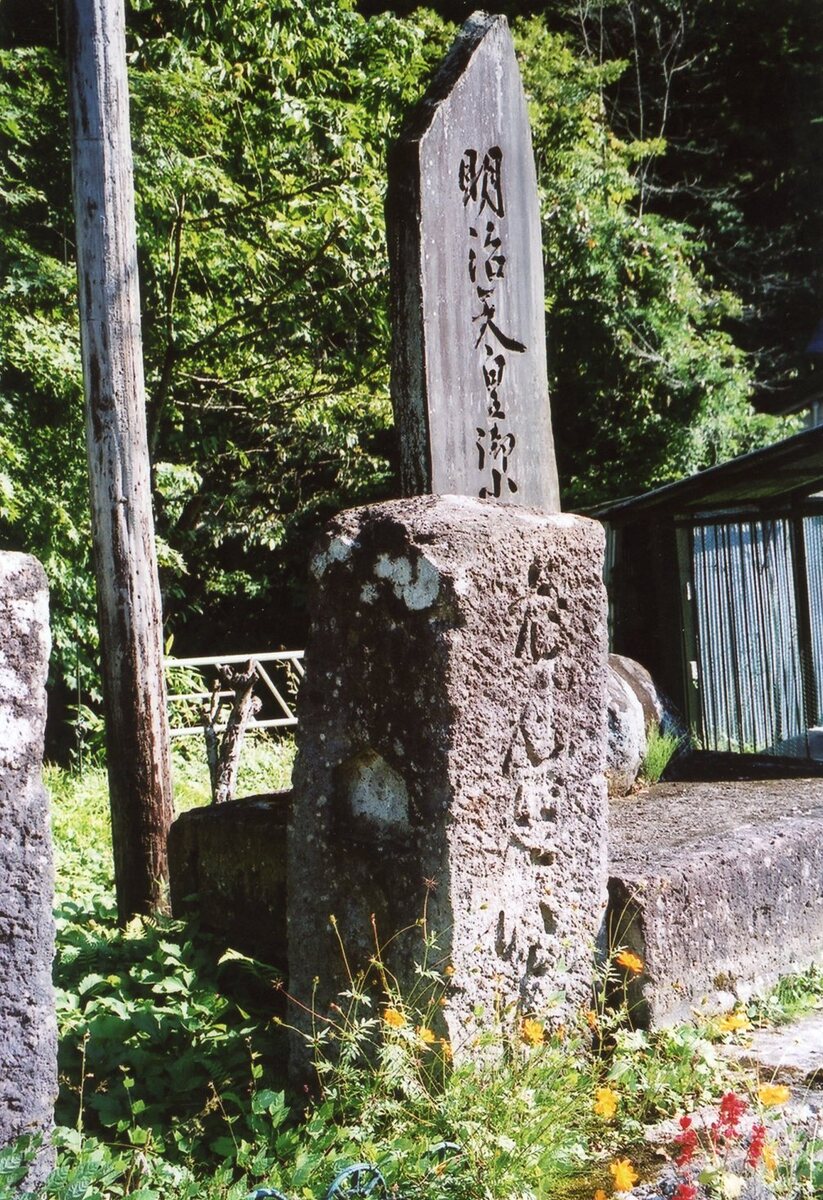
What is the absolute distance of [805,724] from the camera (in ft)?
25.5

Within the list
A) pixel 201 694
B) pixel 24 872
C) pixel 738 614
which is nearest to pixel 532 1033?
pixel 24 872

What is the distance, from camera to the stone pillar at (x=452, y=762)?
8.82 feet

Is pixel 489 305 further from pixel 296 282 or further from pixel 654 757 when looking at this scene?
pixel 296 282

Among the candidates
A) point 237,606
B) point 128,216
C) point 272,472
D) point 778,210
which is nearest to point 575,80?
point 778,210

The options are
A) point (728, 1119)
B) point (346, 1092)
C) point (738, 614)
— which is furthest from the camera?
point (738, 614)

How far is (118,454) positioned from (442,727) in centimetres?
243

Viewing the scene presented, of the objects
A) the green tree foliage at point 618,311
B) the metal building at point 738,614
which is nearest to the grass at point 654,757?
the metal building at point 738,614

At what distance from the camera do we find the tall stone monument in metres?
2.69

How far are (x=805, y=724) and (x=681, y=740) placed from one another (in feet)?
9.08

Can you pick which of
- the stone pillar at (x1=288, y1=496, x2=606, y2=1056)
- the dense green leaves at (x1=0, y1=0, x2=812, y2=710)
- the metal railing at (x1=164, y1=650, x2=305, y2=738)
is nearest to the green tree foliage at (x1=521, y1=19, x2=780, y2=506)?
the dense green leaves at (x1=0, y1=0, x2=812, y2=710)

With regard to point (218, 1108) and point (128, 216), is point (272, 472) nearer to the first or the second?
point (128, 216)

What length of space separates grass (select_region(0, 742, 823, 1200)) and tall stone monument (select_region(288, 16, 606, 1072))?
0.11 m

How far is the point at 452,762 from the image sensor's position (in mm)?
2678

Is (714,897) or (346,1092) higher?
(714,897)
